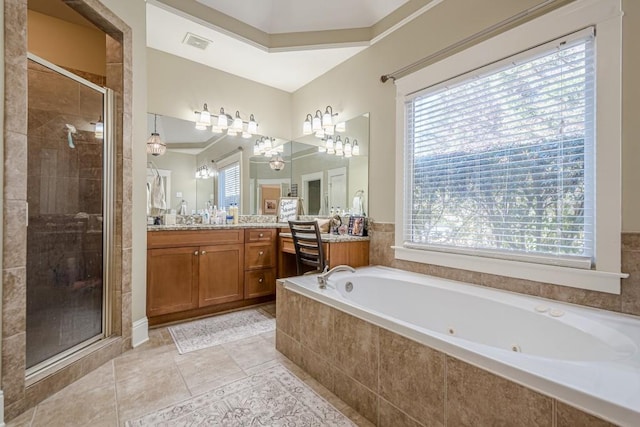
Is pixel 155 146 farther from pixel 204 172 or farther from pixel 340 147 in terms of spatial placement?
pixel 340 147

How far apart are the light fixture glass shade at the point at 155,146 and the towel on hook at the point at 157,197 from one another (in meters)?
0.24

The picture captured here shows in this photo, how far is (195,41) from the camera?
2855 mm

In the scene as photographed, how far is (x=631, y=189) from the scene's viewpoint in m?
1.48

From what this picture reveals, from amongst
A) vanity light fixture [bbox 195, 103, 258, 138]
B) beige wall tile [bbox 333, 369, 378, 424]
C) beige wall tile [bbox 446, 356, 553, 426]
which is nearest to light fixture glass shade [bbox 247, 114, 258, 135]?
vanity light fixture [bbox 195, 103, 258, 138]

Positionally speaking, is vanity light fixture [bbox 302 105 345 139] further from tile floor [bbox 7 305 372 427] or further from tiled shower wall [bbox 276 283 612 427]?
tile floor [bbox 7 305 372 427]

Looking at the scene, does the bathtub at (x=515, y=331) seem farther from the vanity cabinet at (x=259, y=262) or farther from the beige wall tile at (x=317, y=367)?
the vanity cabinet at (x=259, y=262)

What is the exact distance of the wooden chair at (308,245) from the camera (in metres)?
2.50

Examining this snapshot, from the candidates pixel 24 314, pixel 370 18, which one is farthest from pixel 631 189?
pixel 24 314

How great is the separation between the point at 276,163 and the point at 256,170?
29 centimetres

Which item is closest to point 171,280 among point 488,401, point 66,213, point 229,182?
point 66,213

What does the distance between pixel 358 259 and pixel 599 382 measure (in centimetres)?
200

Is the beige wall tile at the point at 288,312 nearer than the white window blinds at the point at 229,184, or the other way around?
the beige wall tile at the point at 288,312

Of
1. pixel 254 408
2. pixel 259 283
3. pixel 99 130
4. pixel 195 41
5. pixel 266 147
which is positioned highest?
pixel 195 41

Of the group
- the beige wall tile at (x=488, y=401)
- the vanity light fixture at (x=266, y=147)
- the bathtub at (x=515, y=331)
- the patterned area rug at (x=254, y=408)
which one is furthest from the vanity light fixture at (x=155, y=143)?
the beige wall tile at (x=488, y=401)
